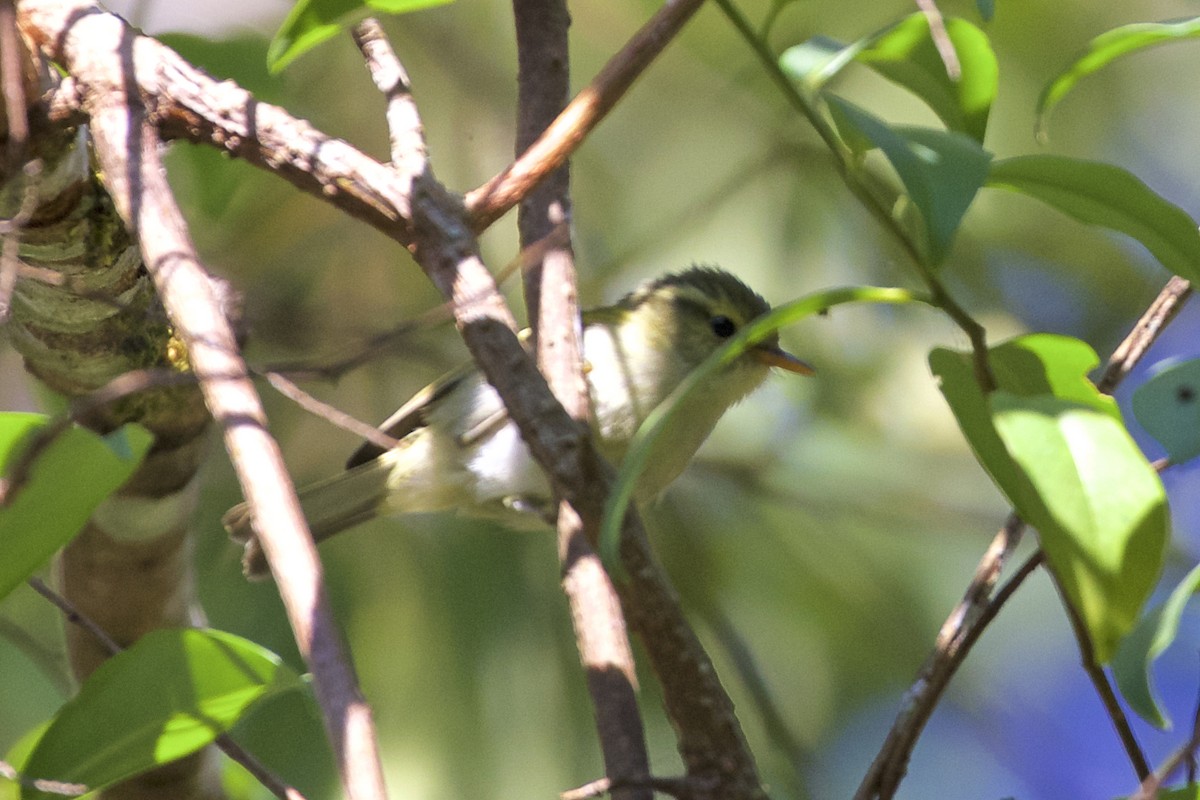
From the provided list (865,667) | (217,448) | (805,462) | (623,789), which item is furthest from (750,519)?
(623,789)

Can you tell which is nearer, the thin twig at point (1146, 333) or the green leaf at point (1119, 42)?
the green leaf at point (1119, 42)

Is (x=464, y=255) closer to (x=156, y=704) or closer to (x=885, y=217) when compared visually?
(x=885, y=217)

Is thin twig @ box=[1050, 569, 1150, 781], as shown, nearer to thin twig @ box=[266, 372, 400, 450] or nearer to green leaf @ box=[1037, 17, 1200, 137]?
green leaf @ box=[1037, 17, 1200, 137]

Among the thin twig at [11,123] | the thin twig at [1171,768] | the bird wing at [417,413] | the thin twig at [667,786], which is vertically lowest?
the thin twig at [1171,768]

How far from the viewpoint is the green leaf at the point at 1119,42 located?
721 millimetres

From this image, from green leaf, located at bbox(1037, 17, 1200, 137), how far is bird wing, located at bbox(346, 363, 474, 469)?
1.37 metres

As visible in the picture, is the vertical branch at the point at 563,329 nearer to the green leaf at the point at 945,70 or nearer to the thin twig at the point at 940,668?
the thin twig at the point at 940,668

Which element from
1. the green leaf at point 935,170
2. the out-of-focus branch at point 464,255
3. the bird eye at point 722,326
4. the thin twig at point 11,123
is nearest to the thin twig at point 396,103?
the out-of-focus branch at point 464,255

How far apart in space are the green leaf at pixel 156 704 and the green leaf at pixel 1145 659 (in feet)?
2.02

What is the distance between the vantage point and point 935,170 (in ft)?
2.02

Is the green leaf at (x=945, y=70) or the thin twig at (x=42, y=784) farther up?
the green leaf at (x=945, y=70)

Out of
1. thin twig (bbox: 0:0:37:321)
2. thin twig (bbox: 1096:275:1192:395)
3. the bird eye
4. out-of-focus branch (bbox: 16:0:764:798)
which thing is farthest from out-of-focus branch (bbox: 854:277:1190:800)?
the bird eye

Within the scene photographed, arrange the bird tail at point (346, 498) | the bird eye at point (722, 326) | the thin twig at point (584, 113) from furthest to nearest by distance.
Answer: the bird eye at point (722, 326) < the bird tail at point (346, 498) < the thin twig at point (584, 113)

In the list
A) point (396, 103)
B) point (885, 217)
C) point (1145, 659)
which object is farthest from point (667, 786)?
point (396, 103)
